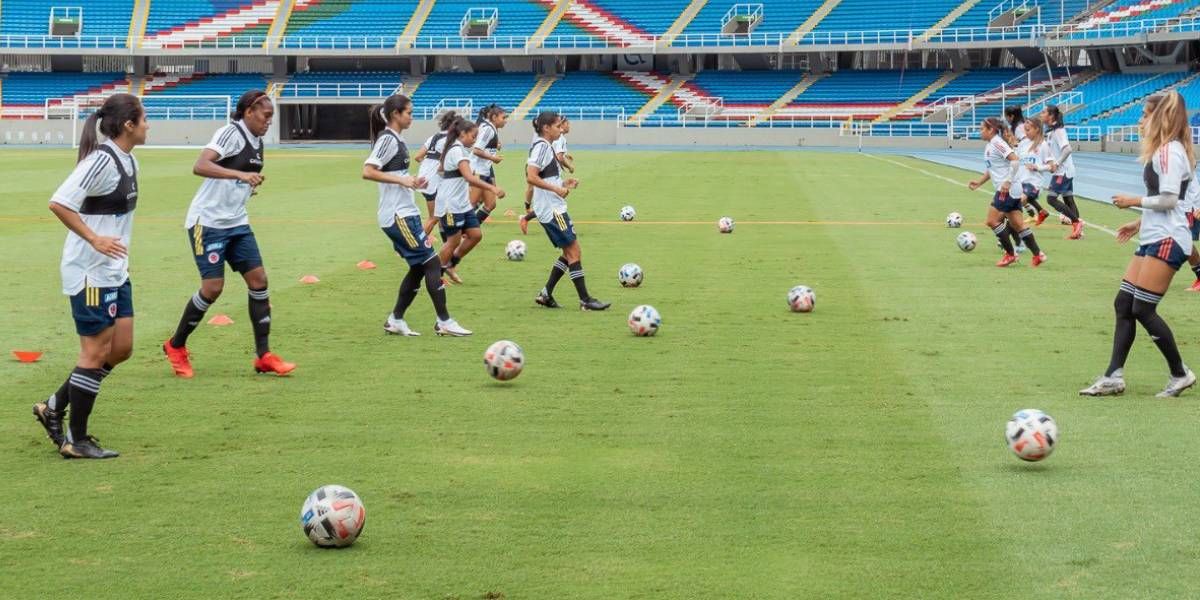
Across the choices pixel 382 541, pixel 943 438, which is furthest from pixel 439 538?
pixel 943 438

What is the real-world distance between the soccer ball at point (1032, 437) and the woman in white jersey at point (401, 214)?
5.96 m

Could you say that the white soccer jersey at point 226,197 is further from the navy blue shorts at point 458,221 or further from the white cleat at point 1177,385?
the white cleat at point 1177,385

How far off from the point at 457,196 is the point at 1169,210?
25.6 ft

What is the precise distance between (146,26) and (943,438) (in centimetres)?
7913

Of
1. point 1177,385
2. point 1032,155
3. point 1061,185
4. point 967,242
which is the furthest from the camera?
point 1061,185

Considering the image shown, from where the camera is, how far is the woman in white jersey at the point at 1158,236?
965cm

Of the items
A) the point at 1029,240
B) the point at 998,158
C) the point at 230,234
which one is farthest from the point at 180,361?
the point at 998,158

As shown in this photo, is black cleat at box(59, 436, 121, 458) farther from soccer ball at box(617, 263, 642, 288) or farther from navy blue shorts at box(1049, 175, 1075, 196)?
navy blue shorts at box(1049, 175, 1075, 196)

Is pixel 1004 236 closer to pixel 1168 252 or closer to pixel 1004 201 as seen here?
pixel 1004 201

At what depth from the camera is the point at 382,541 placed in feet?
21.5

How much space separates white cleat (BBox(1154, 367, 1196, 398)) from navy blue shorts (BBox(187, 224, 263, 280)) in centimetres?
655

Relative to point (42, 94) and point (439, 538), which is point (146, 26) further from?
point (439, 538)

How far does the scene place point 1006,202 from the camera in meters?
18.4

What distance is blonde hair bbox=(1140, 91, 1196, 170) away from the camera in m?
9.61
